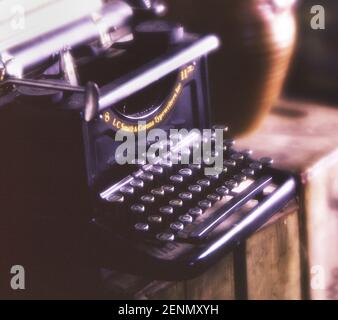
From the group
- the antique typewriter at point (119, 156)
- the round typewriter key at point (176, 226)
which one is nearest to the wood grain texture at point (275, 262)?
the antique typewriter at point (119, 156)

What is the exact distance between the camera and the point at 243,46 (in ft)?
6.46

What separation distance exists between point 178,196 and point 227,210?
0.11 metres

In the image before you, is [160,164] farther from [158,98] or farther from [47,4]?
[47,4]

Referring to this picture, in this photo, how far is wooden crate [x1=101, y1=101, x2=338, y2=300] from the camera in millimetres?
1525

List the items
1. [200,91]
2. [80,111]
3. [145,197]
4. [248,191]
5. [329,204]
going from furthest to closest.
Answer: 1. [329,204]
2. [200,91]
3. [248,191]
4. [145,197]
5. [80,111]

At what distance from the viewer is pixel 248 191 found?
152 centimetres

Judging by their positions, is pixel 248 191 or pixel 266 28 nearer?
pixel 248 191

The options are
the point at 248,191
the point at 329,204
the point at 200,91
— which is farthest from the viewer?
the point at 329,204

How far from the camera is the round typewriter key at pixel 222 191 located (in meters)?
1.51

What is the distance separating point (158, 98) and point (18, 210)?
0.40m

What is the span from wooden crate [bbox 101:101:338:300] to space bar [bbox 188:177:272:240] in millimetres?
150

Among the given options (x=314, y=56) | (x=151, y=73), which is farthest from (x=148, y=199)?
(x=314, y=56)

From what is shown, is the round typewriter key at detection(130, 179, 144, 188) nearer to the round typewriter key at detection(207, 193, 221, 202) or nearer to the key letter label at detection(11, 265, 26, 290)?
the round typewriter key at detection(207, 193, 221, 202)
